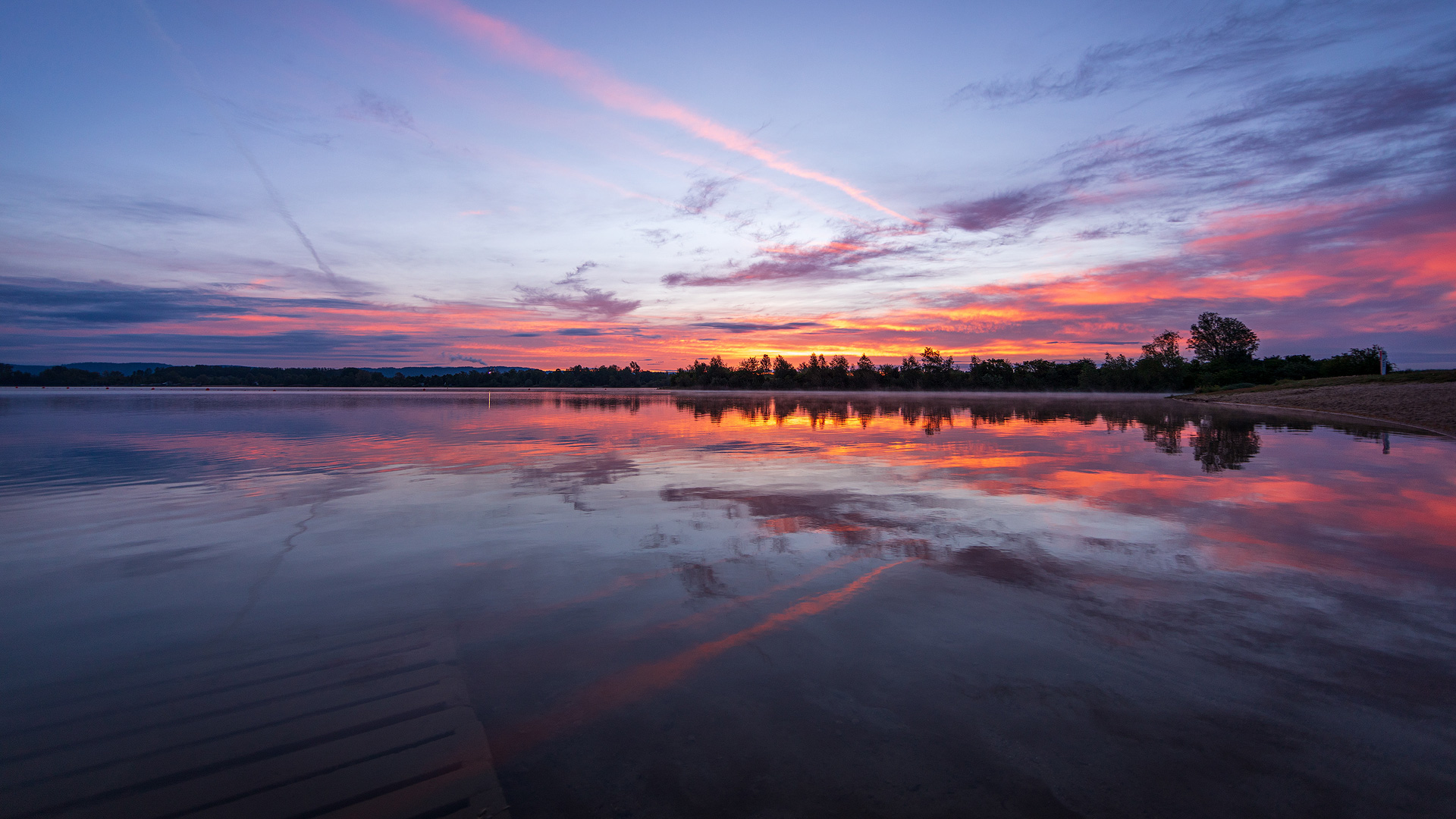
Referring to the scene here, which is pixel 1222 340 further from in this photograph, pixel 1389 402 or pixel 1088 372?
pixel 1389 402

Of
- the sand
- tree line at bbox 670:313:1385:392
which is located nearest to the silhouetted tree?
tree line at bbox 670:313:1385:392

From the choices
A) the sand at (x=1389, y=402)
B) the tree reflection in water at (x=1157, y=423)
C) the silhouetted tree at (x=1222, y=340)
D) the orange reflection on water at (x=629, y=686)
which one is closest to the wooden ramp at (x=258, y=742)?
the orange reflection on water at (x=629, y=686)

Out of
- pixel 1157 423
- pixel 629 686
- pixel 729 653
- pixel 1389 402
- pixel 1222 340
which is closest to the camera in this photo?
pixel 629 686

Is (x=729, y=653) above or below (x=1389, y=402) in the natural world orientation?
below

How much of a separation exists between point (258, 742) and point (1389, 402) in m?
48.2

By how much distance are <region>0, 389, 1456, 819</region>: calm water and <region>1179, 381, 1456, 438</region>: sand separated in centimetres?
2499

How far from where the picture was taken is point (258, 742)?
378cm

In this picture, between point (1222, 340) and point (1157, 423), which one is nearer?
point (1157, 423)

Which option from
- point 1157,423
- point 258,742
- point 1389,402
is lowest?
point 258,742

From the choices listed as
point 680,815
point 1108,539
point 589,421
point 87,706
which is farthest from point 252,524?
point 589,421

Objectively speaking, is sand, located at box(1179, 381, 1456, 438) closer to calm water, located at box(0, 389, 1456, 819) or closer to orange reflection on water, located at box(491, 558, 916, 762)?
calm water, located at box(0, 389, 1456, 819)

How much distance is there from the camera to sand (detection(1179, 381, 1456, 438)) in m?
27.5

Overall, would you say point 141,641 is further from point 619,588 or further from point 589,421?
point 589,421

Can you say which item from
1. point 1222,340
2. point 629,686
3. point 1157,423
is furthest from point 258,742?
point 1222,340
